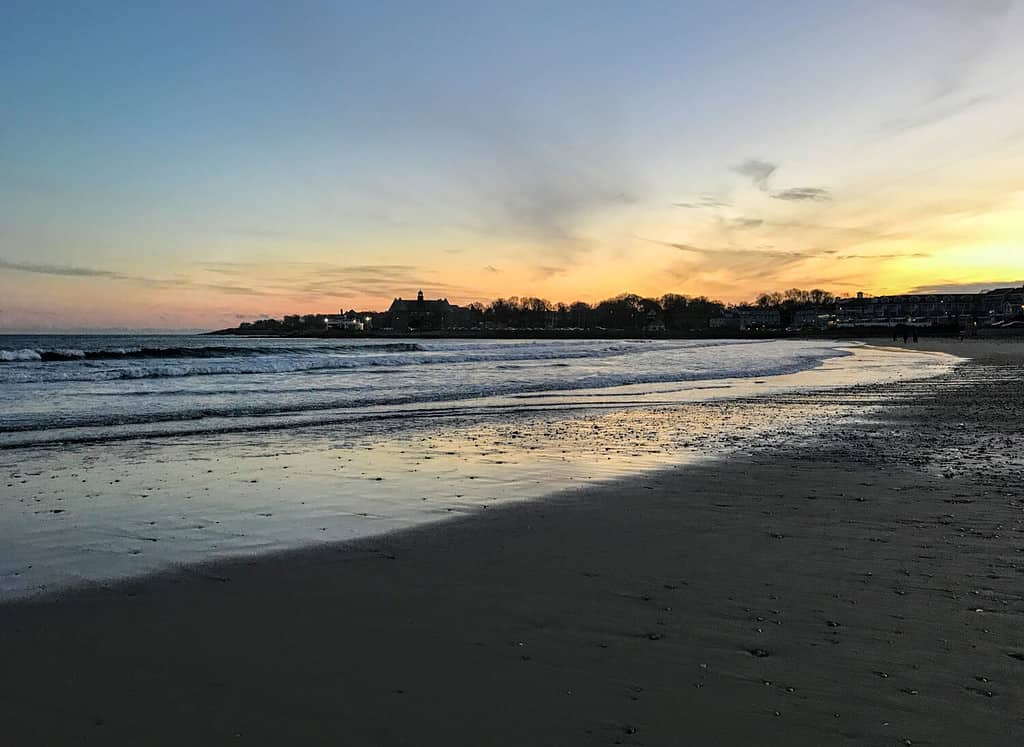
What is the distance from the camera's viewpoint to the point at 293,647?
389 centimetres

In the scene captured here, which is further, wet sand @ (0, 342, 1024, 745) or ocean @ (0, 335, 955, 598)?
ocean @ (0, 335, 955, 598)

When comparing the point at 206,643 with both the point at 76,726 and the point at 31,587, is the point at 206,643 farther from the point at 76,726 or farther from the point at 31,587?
the point at 31,587

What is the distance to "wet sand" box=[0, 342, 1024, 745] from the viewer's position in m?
3.10

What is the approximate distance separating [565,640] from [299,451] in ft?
26.5

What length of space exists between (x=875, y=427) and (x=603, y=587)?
10.4m

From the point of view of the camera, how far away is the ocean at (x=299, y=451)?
632 centimetres

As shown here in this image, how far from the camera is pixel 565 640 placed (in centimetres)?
395

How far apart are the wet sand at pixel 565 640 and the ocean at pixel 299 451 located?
3.72 feet

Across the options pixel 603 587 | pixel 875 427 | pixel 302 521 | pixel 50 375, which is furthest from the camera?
pixel 50 375

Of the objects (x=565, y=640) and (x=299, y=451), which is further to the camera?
(x=299, y=451)

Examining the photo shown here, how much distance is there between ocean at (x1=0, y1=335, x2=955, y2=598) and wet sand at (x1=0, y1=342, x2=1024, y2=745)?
1.13 metres

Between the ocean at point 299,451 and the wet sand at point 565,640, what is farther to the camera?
the ocean at point 299,451

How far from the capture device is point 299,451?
11.1 meters

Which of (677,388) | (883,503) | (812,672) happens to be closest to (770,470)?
(883,503)
